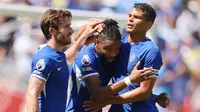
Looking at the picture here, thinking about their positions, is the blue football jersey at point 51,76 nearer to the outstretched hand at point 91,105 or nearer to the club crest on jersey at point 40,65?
the club crest on jersey at point 40,65

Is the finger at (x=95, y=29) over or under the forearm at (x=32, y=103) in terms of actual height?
over

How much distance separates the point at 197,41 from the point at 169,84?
835 millimetres

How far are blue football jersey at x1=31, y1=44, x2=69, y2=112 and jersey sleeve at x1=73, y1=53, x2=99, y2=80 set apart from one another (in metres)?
0.15

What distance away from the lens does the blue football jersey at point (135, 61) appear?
4.93 meters

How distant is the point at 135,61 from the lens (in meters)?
4.94

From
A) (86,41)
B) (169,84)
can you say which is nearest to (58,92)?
(86,41)

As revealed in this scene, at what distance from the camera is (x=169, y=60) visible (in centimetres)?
866

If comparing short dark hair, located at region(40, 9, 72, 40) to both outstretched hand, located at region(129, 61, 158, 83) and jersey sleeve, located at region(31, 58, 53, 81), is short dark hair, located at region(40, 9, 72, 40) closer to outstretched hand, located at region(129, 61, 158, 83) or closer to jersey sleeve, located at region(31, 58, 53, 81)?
jersey sleeve, located at region(31, 58, 53, 81)

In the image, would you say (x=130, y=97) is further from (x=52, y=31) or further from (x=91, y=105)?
(x=52, y=31)

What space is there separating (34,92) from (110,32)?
2.86 ft

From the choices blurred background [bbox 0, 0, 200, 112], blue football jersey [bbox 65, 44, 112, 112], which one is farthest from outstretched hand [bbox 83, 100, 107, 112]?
blurred background [bbox 0, 0, 200, 112]

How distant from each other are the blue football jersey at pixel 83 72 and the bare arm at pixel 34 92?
453 millimetres

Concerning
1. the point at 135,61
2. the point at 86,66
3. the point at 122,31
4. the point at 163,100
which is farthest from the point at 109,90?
the point at 122,31

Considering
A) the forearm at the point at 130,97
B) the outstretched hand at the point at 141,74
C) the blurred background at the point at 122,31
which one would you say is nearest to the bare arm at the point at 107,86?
the outstretched hand at the point at 141,74
